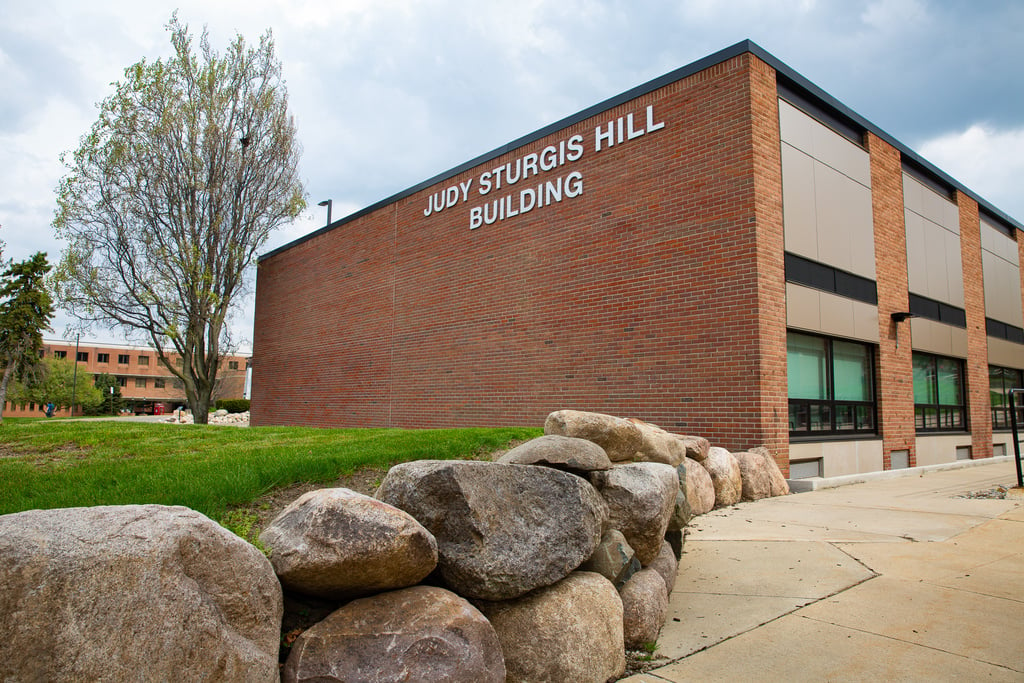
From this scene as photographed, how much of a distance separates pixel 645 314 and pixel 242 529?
27.0 feet

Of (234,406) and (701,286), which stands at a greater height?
(701,286)

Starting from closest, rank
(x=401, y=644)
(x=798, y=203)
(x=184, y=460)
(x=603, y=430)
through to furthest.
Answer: (x=401, y=644) < (x=603, y=430) < (x=184, y=460) < (x=798, y=203)

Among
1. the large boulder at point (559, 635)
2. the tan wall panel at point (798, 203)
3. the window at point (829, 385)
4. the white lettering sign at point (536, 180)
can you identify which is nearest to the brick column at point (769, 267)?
the tan wall panel at point (798, 203)

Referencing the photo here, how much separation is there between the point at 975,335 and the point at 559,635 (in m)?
17.1

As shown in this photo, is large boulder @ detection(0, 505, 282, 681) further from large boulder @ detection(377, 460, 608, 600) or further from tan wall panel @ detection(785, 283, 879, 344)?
tan wall panel @ detection(785, 283, 879, 344)

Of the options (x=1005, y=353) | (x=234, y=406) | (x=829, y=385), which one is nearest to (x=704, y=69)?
(x=829, y=385)

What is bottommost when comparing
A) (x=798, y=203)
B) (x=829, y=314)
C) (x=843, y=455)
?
(x=843, y=455)

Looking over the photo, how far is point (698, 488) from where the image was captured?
8023 millimetres

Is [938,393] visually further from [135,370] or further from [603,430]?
[135,370]

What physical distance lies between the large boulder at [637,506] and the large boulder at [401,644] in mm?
1534

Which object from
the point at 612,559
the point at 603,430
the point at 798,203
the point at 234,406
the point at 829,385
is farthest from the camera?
the point at 234,406

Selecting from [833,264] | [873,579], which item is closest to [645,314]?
[833,264]

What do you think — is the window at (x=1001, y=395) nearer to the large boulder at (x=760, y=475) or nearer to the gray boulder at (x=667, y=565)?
the large boulder at (x=760, y=475)

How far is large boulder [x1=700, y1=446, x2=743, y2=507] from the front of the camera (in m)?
8.63
